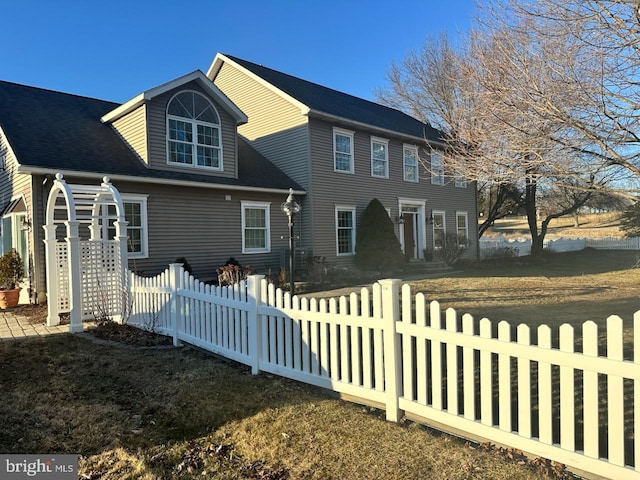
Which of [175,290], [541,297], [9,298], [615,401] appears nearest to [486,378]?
[615,401]

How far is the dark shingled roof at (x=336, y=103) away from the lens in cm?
1580

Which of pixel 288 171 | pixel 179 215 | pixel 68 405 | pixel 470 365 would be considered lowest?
pixel 68 405

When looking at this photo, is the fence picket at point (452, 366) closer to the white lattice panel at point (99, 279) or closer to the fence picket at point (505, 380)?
the fence picket at point (505, 380)

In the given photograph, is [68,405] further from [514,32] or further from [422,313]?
[514,32]

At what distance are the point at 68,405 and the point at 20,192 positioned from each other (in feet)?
28.9

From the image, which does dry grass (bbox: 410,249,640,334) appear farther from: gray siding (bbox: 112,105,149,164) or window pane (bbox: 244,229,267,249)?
gray siding (bbox: 112,105,149,164)

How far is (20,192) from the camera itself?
10562 mm

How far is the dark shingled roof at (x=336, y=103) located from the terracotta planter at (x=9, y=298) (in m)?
9.94

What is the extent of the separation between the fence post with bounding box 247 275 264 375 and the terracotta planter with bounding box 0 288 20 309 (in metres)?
8.36

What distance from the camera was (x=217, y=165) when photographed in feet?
42.3

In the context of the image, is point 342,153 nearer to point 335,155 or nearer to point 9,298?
point 335,155

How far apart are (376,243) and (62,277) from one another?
1017cm

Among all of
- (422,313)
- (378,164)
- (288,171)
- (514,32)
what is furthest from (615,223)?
(422,313)

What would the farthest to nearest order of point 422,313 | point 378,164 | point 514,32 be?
point 378,164, point 514,32, point 422,313
